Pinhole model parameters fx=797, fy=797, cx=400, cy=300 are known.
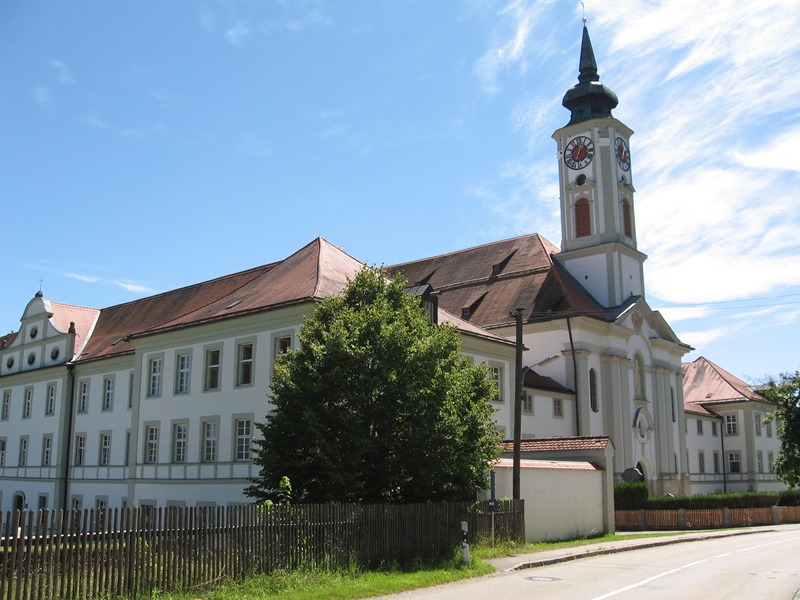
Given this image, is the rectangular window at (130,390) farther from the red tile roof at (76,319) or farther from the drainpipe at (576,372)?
the drainpipe at (576,372)

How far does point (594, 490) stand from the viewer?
26.8m

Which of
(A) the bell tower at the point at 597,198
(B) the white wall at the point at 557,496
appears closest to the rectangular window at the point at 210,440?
(B) the white wall at the point at 557,496

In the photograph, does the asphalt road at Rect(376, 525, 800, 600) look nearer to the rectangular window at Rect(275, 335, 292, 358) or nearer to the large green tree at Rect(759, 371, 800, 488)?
the rectangular window at Rect(275, 335, 292, 358)

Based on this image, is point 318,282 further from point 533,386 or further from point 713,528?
point 713,528

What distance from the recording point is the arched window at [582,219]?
5009 centimetres

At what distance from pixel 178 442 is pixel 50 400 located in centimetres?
1499

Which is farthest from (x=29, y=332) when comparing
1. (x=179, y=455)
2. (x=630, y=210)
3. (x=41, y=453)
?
(x=630, y=210)

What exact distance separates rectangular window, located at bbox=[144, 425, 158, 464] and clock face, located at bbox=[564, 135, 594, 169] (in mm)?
31639

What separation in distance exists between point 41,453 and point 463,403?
31.0 m

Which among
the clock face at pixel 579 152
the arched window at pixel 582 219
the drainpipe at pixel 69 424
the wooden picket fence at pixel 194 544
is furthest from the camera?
the clock face at pixel 579 152

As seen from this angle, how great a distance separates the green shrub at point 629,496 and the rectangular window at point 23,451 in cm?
3082

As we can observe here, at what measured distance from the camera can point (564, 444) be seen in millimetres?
28062

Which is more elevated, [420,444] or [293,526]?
[420,444]

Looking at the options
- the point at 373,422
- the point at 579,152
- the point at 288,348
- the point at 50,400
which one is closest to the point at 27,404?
the point at 50,400
